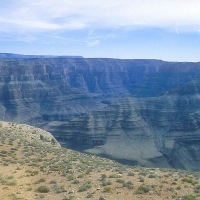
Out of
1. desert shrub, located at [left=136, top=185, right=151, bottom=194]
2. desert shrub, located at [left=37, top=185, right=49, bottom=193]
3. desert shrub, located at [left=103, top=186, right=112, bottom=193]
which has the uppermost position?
desert shrub, located at [left=136, top=185, right=151, bottom=194]

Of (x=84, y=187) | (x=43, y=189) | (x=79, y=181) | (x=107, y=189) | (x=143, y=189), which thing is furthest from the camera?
(x=79, y=181)

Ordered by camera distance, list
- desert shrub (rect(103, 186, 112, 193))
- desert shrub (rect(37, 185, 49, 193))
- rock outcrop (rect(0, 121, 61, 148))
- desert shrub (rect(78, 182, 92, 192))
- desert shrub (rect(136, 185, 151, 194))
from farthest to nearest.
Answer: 1. rock outcrop (rect(0, 121, 61, 148))
2. desert shrub (rect(37, 185, 49, 193))
3. desert shrub (rect(78, 182, 92, 192))
4. desert shrub (rect(103, 186, 112, 193))
5. desert shrub (rect(136, 185, 151, 194))

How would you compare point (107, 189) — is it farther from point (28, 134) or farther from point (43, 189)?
point (28, 134)

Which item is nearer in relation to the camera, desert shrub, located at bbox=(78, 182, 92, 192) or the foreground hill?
the foreground hill

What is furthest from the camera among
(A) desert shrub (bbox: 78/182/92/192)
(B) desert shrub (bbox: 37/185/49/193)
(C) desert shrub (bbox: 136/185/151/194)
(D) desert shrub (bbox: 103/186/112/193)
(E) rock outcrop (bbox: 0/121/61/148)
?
(E) rock outcrop (bbox: 0/121/61/148)

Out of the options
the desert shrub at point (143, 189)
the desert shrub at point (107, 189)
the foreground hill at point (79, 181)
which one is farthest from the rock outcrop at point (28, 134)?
the desert shrub at point (143, 189)

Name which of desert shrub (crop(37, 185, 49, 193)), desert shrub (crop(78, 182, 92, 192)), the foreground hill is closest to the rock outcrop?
the foreground hill

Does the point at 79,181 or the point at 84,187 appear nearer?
the point at 84,187

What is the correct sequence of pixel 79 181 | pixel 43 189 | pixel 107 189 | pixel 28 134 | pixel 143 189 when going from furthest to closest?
pixel 28 134 < pixel 79 181 < pixel 43 189 < pixel 107 189 < pixel 143 189

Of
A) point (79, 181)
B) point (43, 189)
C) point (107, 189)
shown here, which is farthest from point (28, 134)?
point (107, 189)

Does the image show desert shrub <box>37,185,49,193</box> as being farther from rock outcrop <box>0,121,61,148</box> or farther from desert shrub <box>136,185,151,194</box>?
rock outcrop <box>0,121,61,148</box>
